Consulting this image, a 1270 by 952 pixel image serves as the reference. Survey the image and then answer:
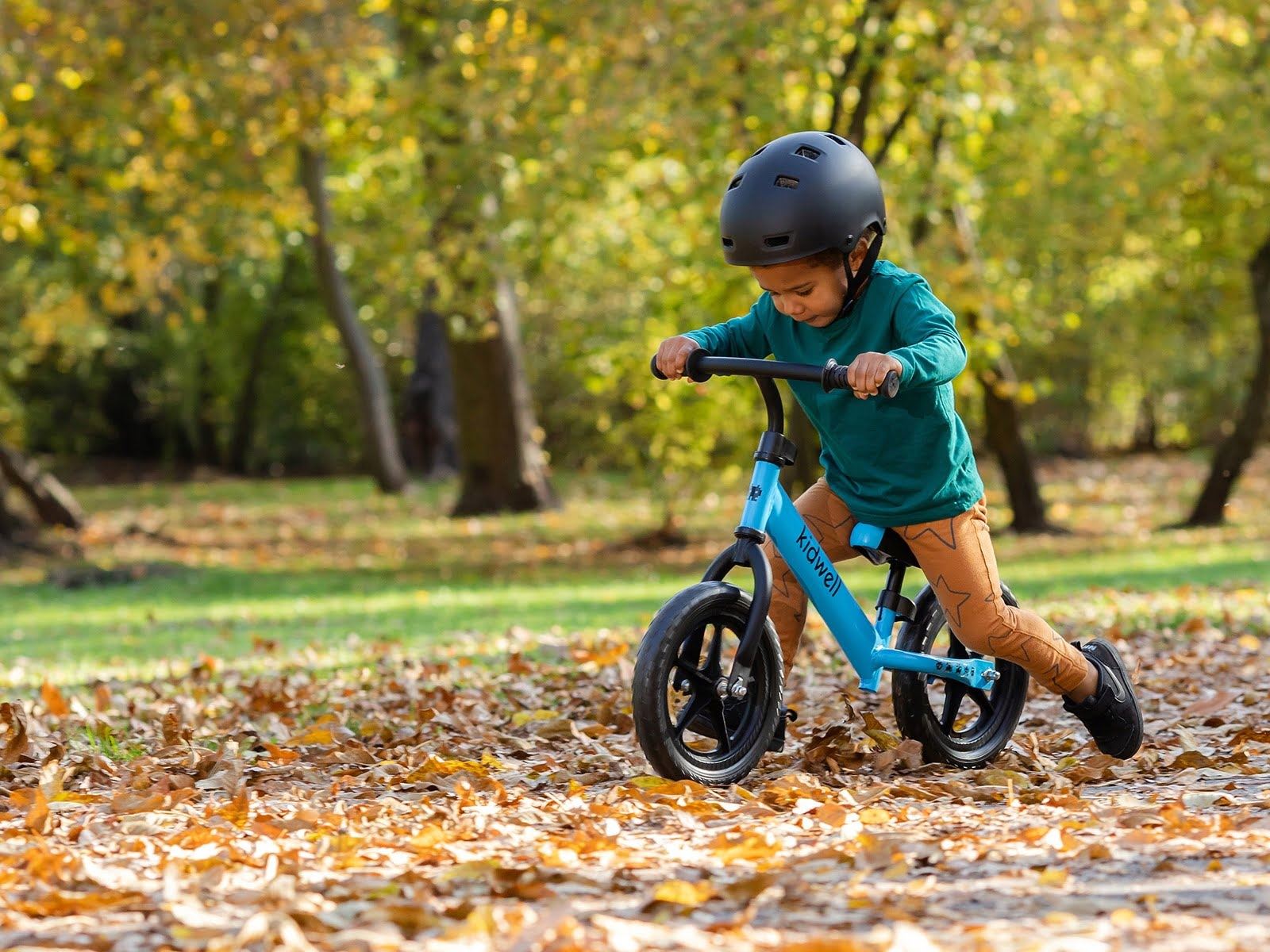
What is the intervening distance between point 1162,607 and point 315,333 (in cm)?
2109

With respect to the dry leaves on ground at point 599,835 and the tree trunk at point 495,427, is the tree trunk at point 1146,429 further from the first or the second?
the dry leaves on ground at point 599,835

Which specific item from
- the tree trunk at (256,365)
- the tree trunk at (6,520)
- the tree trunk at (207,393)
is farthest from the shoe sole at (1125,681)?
the tree trunk at (207,393)

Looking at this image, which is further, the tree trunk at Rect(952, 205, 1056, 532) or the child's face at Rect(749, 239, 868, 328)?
the tree trunk at Rect(952, 205, 1056, 532)

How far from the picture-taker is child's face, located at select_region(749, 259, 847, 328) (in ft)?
15.2

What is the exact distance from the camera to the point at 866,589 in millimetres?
12711

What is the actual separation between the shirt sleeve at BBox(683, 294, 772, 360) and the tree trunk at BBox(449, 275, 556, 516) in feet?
48.1

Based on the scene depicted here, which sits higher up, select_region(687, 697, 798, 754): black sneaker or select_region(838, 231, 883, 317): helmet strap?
select_region(838, 231, 883, 317): helmet strap

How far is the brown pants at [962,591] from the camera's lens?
4844mm

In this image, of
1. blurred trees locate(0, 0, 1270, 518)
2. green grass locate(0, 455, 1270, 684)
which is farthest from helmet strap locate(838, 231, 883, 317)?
blurred trees locate(0, 0, 1270, 518)

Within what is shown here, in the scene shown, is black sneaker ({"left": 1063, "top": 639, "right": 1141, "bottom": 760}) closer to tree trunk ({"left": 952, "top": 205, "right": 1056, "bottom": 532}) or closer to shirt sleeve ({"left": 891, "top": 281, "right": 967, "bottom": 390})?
shirt sleeve ({"left": 891, "top": 281, "right": 967, "bottom": 390})

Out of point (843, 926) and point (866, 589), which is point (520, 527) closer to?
point (866, 589)

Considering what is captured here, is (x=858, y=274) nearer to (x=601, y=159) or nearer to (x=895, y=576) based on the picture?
(x=895, y=576)

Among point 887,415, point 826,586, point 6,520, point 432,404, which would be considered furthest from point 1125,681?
point 432,404

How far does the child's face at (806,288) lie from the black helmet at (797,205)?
0.09 m
